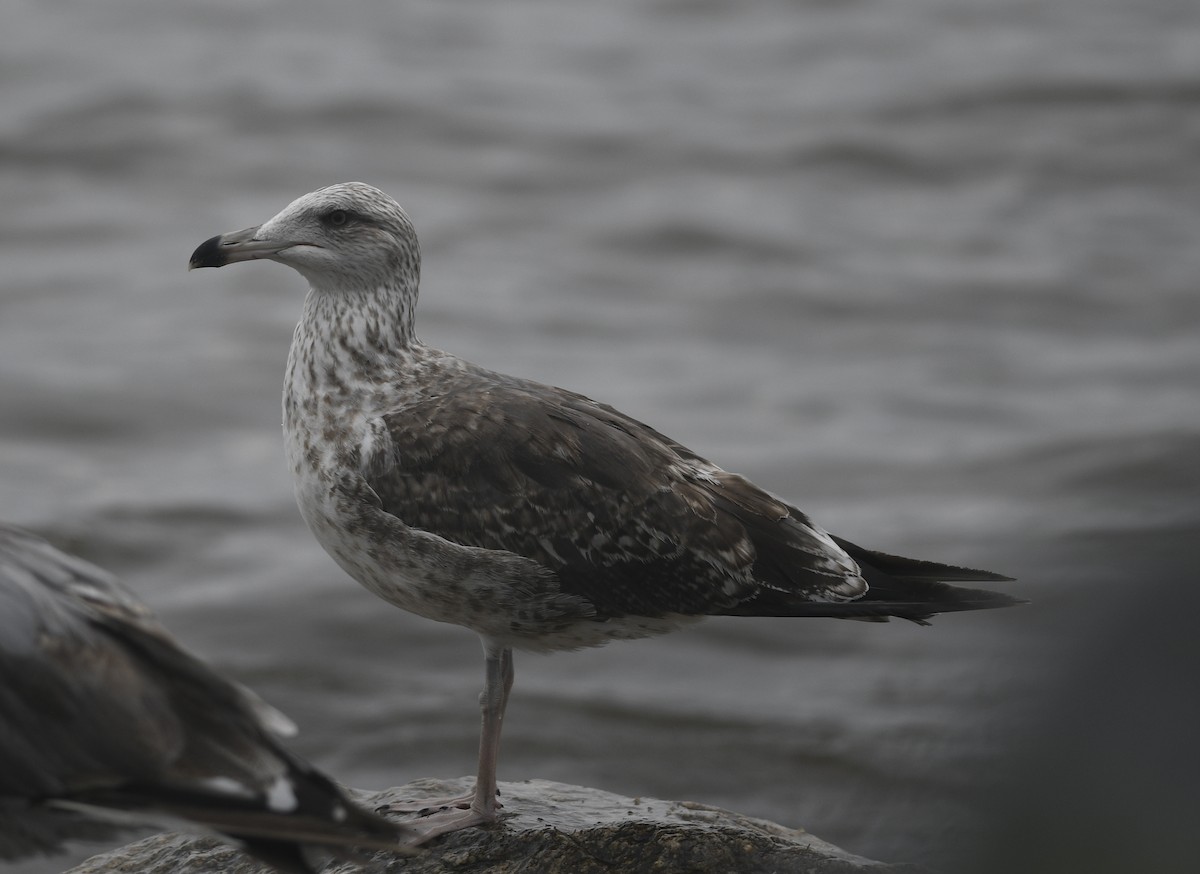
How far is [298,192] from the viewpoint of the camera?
68.8 feet

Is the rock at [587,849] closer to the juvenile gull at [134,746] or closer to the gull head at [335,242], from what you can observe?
the juvenile gull at [134,746]

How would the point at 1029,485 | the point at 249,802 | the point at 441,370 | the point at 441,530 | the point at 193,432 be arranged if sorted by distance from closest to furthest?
the point at 249,802
the point at 441,530
the point at 441,370
the point at 1029,485
the point at 193,432

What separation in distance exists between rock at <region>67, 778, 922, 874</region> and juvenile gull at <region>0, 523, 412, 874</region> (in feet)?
3.66

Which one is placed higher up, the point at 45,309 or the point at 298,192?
the point at 298,192

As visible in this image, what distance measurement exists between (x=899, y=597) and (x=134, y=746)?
2.81 m

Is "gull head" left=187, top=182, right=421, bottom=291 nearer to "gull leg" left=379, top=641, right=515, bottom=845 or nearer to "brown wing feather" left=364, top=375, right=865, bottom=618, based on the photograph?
"brown wing feather" left=364, top=375, right=865, bottom=618

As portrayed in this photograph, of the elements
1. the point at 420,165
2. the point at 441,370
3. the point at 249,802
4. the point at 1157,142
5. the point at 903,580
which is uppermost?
the point at 1157,142

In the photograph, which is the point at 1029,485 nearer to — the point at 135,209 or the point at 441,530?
the point at 441,530

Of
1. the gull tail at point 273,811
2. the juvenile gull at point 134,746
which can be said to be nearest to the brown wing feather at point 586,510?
the juvenile gull at point 134,746

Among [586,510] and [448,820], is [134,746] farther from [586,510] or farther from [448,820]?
[586,510]

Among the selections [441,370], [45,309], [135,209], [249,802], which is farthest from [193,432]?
[249,802]

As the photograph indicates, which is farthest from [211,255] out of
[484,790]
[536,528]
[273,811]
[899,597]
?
[899,597]

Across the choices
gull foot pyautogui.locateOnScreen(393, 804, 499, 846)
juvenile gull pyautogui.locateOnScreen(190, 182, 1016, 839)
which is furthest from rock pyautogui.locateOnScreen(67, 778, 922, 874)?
juvenile gull pyautogui.locateOnScreen(190, 182, 1016, 839)

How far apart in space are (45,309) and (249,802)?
1438 centimetres
